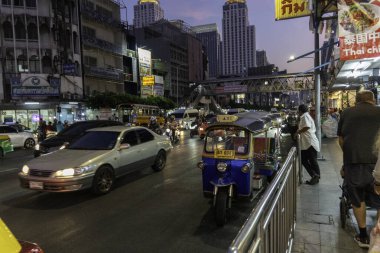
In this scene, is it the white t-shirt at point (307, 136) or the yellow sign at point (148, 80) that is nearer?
the white t-shirt at point (307, 136)

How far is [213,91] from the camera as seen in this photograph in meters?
68.0

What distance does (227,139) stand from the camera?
6926 millimetres

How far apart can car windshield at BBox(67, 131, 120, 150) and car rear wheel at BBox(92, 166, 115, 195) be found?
0.68 m

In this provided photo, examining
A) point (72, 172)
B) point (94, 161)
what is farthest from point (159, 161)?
point (72, 172)

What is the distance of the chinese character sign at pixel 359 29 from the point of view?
20.1ft

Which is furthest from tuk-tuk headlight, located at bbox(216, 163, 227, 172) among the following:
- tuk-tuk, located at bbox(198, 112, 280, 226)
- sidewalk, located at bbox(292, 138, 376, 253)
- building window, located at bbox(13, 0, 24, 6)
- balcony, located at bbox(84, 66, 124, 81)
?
balcony, located at bbox(84, 66, 124, 81)

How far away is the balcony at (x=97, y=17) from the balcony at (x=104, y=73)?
6.84 meters

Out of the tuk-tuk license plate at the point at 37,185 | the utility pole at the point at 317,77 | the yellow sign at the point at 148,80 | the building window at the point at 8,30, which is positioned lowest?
the tuk-tuk license plate at the point at 37,185

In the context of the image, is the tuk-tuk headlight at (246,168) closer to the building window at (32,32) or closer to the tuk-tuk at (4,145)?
the tuk-tuk at (4,145)

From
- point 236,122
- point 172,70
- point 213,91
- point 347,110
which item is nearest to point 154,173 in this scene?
point 236,122

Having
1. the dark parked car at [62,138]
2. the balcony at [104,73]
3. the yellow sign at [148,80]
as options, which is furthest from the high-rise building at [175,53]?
the dark parked car at [62,138]

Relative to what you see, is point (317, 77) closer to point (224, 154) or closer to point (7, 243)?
point (224, 154)

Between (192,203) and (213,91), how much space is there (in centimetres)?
6147

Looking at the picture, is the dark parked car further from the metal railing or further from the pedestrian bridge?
the pedestrian bridge
